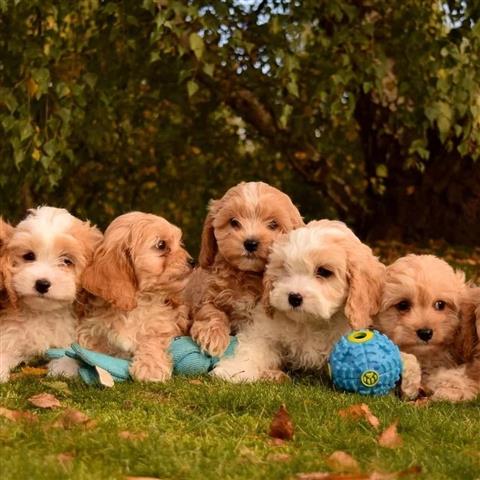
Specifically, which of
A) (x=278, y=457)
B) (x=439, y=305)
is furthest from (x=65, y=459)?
(x=439, y=305)

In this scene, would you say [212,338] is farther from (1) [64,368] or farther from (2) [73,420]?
(2) [73,420]

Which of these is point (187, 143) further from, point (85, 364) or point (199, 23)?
point (85, 364)

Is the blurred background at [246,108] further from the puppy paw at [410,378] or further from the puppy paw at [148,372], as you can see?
the puppy paw at [410,378]

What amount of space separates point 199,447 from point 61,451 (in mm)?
→ 628

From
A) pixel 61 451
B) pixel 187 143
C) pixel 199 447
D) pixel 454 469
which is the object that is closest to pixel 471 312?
pixel 454 469

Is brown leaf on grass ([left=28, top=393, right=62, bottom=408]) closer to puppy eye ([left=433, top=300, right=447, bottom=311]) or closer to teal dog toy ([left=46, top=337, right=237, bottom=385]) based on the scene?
teal dog toy ([left=46, top=337, right=237, bottom=385])

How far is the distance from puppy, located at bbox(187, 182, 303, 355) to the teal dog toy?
0.21 ft

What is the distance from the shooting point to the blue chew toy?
5.52 meters

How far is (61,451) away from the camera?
4195 millimetres

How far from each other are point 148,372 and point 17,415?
1143 mm

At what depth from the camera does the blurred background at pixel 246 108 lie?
30.7 ft

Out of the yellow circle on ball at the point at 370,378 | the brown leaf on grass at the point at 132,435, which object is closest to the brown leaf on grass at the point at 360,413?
the yellow circle on ball at the point at 370,378

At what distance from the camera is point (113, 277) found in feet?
19.1

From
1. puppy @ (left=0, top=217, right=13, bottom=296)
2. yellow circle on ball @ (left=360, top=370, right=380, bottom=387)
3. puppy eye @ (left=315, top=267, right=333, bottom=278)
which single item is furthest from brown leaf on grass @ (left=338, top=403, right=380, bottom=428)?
puppy @ (left=0, top=217, right=13, bottom=296)
